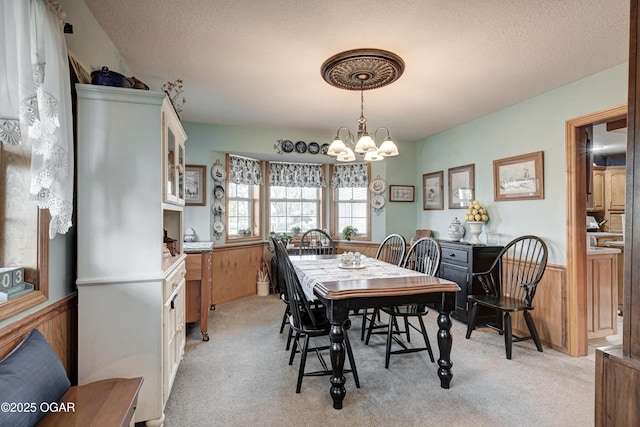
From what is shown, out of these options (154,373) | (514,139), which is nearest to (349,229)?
(514,139)

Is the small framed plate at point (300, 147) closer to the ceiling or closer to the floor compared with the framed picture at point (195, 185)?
closer to the ceiling

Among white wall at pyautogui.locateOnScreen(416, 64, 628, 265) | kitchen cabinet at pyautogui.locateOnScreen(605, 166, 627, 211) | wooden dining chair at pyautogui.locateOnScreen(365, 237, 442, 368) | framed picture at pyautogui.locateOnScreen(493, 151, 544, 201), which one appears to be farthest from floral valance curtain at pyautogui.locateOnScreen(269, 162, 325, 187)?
kitchen cabinet at pyautogui.locateOnScreen(605, 166, 627, 211)

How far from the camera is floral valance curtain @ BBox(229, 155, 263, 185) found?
15.4ft

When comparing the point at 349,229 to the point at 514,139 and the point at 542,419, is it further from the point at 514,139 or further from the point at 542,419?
the point at 542,419

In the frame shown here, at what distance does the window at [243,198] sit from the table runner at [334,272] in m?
1.98

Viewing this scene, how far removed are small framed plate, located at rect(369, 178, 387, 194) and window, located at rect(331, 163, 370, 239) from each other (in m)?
0.10

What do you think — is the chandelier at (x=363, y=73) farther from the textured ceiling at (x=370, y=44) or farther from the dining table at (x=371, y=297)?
the dining table at (x=371, y=297)

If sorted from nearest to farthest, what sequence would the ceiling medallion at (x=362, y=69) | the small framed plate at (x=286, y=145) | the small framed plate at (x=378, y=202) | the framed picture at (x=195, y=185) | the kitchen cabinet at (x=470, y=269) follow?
1. the ceiling medallion at (x=362, y=69)
2. the kitchen cabinet at (x=470, y=269)
3. the framed picture at (x=195, y=185)
4. the small framed plate at (x=286, y=145)
5. the small framed plate at (x=378, y=202)

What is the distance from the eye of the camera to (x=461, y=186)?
14.1ft

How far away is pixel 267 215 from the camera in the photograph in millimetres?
5094

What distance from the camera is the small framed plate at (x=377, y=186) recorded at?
16.8ft

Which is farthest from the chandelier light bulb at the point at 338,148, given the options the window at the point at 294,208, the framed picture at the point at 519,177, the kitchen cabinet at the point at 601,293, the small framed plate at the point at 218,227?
the kitchen cabinet at the point at 601,293

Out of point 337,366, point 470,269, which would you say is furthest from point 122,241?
point 470,269

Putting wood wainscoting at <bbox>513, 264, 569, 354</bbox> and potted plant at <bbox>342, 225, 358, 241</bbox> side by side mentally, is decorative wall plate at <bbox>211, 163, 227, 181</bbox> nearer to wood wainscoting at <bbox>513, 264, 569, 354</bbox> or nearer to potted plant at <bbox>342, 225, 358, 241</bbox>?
potted plant at <bbox>342, 225, 358, 241</bbox>
